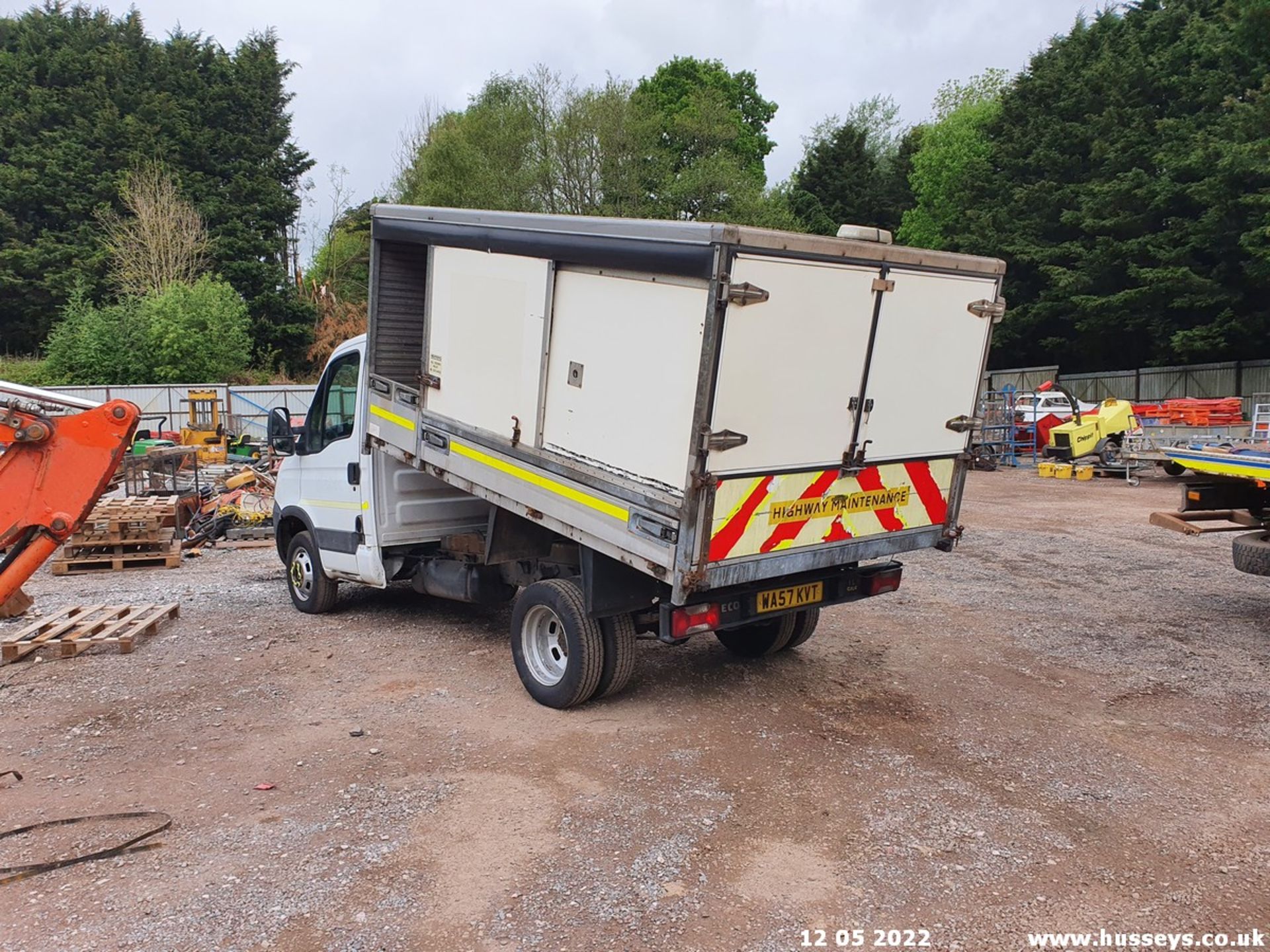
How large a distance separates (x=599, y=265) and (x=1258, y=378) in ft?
101

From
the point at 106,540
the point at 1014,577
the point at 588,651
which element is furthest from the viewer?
the point at 106,540

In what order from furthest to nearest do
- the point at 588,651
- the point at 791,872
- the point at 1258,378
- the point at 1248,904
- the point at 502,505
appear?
the point at 1258,378 → the point at 502,505 → the point at 588,651 → the point at 791,872 → the point at 1248,904

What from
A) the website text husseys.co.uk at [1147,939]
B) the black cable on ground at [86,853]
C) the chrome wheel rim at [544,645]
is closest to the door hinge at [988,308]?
the chrome wheel rim at [544,645]

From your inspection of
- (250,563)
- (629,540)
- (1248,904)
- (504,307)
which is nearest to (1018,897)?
(1248,904)

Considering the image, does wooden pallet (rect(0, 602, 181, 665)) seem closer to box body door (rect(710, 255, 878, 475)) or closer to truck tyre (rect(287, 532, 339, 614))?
truck tyre (rect(287, 532, 339, 614))

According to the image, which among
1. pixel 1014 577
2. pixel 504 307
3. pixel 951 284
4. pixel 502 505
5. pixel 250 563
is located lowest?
pixel 250 563

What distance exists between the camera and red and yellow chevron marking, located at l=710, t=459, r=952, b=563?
5.09 metres

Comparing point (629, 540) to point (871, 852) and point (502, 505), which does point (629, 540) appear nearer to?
point (502, 505)

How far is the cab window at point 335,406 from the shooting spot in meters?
7.77

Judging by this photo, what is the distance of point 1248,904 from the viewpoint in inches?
150

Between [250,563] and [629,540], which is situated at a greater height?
[629,540]

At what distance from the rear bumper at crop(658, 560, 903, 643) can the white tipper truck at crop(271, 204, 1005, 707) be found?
19 millimetres
